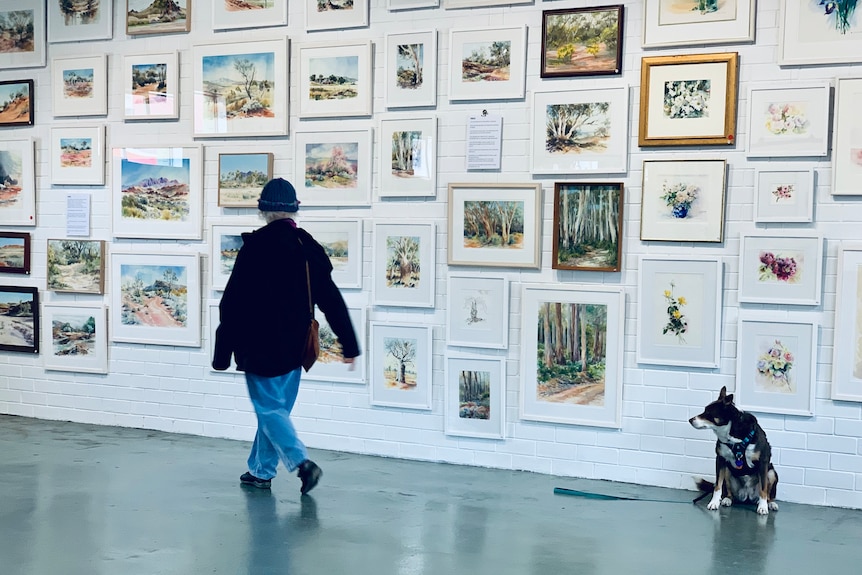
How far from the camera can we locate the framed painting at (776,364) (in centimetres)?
529

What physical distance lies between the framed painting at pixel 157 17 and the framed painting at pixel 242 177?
3.11ft

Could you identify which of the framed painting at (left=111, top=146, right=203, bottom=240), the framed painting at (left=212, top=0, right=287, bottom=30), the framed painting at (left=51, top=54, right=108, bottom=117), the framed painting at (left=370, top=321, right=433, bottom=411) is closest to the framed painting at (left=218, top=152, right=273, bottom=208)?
the framed painting at (left=111, top=146, right=203, bottom=240)

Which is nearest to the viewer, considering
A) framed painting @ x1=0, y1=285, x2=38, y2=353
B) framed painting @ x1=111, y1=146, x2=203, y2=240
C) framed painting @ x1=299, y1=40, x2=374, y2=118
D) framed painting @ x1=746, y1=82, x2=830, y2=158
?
framed painting @ x1=746, y1=82, x2=830, y2=158

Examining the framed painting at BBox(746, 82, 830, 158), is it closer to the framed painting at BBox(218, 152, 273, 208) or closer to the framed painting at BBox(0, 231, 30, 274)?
the framed painting at BBox(218, 152, 273, 208)

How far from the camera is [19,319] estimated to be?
24.7ft

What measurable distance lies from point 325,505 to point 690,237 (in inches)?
94.7

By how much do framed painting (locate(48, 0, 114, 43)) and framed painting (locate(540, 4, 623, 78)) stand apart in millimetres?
3194

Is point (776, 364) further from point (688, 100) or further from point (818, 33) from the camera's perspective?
point (818, 33)

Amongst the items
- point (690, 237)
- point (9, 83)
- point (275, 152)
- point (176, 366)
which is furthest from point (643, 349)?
point (9, 83)

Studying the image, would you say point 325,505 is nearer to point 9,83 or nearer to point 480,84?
point 480,84

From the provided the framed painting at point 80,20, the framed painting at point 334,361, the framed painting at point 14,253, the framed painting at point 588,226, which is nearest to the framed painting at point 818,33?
the framed painting at point 588,226

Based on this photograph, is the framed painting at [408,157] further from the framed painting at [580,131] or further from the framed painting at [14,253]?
the framed painting at [14,253]

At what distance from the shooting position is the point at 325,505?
16.5ft

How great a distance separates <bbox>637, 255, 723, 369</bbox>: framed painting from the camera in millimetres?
5484
